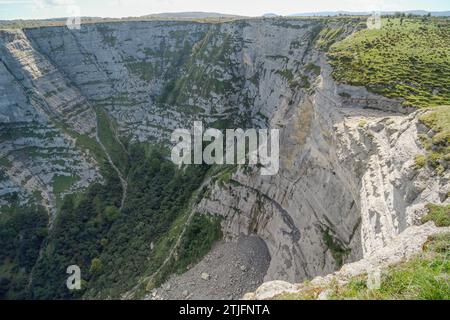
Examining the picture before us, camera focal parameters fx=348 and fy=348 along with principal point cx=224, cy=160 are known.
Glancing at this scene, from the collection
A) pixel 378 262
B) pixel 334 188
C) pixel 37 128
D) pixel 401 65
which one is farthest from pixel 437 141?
pixel 37 128

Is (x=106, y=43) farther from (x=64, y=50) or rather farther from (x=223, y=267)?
(x=223, y=267)

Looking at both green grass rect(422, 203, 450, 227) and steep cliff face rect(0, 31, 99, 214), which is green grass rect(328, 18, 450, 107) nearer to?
green grass rect(422, 203, 450, 227)

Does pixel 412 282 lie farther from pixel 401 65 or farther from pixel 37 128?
pixel 37 128

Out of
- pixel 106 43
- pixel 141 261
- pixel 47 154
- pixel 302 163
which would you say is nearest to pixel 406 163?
pixel 302 163

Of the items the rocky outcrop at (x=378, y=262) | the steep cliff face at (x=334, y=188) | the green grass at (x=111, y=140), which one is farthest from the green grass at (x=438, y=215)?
the green grass at (x=111, y=140)

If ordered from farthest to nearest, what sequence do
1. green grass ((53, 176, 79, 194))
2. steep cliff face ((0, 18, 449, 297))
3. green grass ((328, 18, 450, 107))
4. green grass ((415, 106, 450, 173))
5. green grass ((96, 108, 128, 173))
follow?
green grass ((96, 108, 128, 173)), green grass ((53, 176, 79, 194)), green grass ((328, 18, 450, 107)), steep cliff face ((0, 18, 449, 297)), green grass ((415, 106, 450, 173))

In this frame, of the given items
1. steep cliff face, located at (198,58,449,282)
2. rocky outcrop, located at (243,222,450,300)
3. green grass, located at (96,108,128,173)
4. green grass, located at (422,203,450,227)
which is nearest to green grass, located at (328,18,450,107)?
steep cliff face, located at (198,58,449,282)

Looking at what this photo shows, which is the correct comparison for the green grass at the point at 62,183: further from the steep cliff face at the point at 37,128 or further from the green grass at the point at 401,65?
the green grass at the point at 401,65
